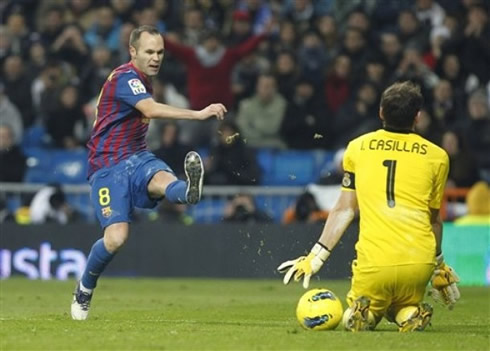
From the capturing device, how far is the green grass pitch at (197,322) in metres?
10.1

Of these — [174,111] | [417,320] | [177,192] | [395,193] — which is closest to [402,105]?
[395,193]

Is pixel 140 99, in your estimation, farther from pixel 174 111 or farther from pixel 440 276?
pixel 440 276

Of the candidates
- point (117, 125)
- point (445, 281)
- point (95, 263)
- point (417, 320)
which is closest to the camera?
point (417, 320)

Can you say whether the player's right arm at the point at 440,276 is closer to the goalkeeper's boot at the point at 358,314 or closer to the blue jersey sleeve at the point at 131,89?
the goalkeeper's boot at the point at 358,314

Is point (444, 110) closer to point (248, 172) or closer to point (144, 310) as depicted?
point (248, 172)

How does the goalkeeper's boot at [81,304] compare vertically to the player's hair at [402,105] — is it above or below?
below

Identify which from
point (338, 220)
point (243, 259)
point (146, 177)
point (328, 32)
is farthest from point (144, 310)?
point (328, 32)

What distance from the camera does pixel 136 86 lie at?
12398 millimetres

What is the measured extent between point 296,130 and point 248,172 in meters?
1.55

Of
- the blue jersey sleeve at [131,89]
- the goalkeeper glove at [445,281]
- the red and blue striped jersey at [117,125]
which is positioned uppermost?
the blue jersey sleeve at [131,89]

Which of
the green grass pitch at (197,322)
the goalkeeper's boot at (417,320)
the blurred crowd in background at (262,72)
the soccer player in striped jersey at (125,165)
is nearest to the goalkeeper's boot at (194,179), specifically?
the soccer player in striped jersey at (125,165)

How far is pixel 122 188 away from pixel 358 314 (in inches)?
103

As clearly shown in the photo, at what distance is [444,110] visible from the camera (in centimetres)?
2219

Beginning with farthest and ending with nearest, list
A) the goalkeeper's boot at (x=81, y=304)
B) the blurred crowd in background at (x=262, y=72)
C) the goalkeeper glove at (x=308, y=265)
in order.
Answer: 1. the blurred crowd in background at (x=262, y=72)
2. the goalkeeper's boot at (x=81, y=304)
3. the goalkeeper glove at (x=308, y=265)
